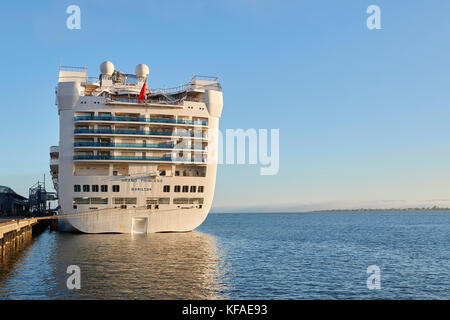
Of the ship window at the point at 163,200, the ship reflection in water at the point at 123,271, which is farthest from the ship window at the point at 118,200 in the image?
the ship reflection in water at the point at 123,271

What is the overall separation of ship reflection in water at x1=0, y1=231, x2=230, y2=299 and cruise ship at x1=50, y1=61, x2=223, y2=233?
18.4 ft

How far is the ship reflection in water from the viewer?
2241cm

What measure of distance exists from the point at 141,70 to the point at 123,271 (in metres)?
42.4

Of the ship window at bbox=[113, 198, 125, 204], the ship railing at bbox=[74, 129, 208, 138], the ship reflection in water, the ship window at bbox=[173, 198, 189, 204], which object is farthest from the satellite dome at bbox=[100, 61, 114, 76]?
the ship reflection in water

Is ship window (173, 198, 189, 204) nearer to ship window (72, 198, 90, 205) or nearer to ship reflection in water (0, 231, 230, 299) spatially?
ship reflection in water (0, 231, 230, 299)

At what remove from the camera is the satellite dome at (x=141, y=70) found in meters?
64.1

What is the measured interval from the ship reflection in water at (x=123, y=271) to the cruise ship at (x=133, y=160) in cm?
560

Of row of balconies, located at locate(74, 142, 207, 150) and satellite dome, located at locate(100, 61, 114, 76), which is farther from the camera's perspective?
satellite dome, located at locate(100, 61, 114, 76)

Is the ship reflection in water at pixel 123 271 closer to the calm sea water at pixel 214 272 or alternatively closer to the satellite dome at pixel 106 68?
the calm sea water at pixel 214 272

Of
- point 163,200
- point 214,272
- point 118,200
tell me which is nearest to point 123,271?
point 214,272

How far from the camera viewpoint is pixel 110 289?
23.0 metres

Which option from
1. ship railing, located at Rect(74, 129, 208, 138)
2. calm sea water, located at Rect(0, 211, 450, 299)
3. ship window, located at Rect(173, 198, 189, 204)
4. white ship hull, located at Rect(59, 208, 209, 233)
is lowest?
calm sea water, located at Rect(0, 211, 450, 299)
